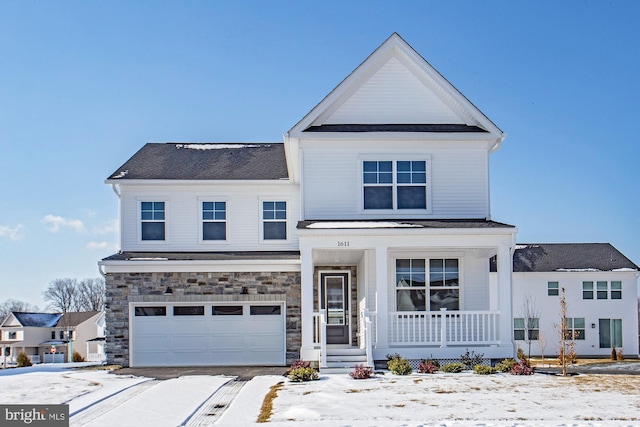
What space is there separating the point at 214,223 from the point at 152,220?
1.93 meters

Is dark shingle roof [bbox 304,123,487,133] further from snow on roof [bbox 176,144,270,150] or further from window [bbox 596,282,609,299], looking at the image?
window [bbox 596,282,609,299]

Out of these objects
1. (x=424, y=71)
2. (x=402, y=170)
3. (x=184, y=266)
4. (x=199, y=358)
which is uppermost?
(x=424, y=71)

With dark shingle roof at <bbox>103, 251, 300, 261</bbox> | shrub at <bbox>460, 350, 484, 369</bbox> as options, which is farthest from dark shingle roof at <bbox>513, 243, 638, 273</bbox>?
shrub at <bbox>460, 350, 484, 369</bbox>

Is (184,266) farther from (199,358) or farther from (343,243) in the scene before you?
(343,243)

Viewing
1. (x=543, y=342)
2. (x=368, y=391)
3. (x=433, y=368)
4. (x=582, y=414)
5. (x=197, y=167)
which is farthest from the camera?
(x=543, y=342)

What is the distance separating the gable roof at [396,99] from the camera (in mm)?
20484

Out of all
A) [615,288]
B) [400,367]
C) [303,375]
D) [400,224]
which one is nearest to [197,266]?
[400,224]

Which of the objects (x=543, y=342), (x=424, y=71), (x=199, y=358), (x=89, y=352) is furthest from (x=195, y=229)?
(x=89, y=352)

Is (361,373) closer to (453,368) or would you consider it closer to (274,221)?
(453,368)

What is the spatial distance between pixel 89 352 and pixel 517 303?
42400 mm

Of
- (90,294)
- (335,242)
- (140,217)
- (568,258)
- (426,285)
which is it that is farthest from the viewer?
(90,294)

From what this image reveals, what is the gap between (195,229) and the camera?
2344 centimetres

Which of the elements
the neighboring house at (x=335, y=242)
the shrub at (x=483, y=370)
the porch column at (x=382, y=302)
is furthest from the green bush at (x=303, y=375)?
the shrub at (x=483, y=370)

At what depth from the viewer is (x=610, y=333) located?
37.0 metres
